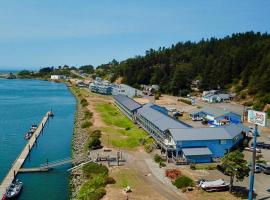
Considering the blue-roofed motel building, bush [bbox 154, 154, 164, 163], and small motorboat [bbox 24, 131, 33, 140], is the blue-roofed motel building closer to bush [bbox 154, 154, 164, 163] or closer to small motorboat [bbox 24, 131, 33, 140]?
bush [bbox 154, 154, 164, 163]

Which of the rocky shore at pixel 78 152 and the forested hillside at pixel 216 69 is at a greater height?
the forested hillside at pixel 216 69

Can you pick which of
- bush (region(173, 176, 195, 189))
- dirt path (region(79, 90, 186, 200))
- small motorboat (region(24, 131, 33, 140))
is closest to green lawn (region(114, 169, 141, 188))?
dirt path (region(79, 90, 186, 200))

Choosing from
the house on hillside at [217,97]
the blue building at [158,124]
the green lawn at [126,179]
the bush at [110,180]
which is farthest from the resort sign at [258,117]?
the house on hillside at [217,97]

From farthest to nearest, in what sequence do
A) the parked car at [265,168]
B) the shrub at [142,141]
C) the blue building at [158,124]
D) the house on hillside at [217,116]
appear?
1. the house on hillside at [217,116]
2. the shrub at [142,141]
3. the blue building at [158,124]
4. the parked car at [265,168]

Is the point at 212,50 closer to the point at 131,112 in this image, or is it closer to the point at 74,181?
the point at 131,112

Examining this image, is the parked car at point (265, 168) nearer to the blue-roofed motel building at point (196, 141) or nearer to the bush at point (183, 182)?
the blue-roofed motel building at point (196, 141)

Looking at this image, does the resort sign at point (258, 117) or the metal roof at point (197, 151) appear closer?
the resort sign at point (258, 117)
